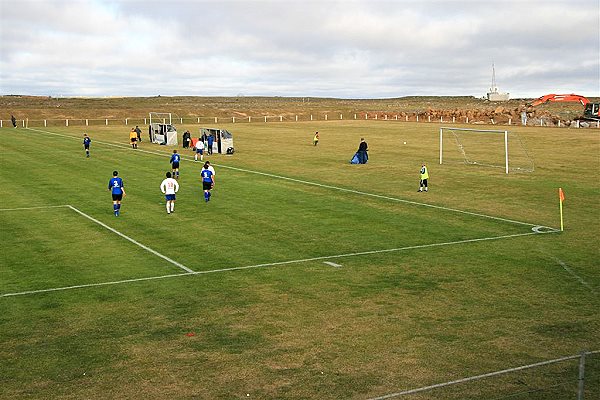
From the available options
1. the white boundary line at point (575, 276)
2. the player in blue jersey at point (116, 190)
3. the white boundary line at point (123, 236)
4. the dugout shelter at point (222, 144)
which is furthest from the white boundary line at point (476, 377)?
the dugout shelter at point (222, 144)

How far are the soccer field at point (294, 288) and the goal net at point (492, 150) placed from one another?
29.2 ft

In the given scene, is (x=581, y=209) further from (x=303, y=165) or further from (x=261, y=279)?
(x=303, y=165)

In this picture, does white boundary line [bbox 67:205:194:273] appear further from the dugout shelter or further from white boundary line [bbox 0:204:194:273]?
the dugout shelter

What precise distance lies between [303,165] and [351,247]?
2690cm

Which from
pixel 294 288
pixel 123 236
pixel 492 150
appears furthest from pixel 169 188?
pixel 492 150

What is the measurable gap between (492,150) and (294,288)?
46641 millimetres

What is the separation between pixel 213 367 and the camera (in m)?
13.5

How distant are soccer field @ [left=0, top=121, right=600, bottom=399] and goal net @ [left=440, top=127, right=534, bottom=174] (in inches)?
350

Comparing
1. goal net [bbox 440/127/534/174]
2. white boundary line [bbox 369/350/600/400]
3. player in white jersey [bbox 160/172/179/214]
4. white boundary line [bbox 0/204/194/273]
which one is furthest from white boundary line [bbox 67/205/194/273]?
goal net [bbox 440/127/534/174]

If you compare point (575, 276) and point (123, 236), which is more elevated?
point (123, 236)

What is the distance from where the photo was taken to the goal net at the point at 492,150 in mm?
49531

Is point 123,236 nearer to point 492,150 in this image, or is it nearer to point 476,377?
point 476,377

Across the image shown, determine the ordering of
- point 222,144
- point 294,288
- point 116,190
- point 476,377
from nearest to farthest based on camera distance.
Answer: point 476,377 → point 294,288 → point 116,190 → point 222,144

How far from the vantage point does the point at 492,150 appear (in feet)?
204
